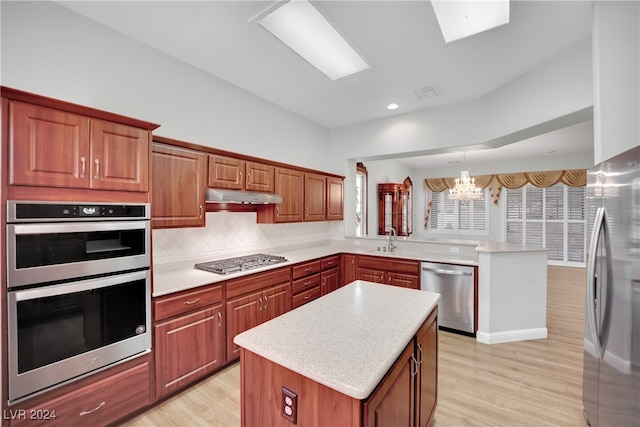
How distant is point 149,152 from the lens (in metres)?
1.96

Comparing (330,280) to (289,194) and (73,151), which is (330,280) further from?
(73,151)

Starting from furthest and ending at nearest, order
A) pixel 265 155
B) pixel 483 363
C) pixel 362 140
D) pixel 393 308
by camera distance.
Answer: pixel 362 140, pixel 265 155, pixel 483 363, pixel 393 308

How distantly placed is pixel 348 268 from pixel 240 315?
1919 millimetres

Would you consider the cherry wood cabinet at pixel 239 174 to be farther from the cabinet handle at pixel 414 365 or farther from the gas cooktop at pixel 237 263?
the cabinet handle at pixel 414 365

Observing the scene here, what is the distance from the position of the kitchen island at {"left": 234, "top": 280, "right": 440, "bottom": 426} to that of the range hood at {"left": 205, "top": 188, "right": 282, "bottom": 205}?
1544 mm

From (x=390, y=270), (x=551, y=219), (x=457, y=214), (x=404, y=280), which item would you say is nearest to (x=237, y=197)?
(x=390, y=270)

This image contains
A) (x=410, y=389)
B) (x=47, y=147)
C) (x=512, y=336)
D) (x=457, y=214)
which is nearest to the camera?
(x=410, y=389)

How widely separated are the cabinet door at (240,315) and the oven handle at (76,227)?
107 cm

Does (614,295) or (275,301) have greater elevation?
(614,295)

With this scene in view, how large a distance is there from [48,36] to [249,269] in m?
2.35

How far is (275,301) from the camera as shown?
9.83 ft

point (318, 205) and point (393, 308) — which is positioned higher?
point (318, 205)

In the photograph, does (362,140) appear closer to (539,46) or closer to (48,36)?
(539,46)

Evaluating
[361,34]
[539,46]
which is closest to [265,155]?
[361,34]
